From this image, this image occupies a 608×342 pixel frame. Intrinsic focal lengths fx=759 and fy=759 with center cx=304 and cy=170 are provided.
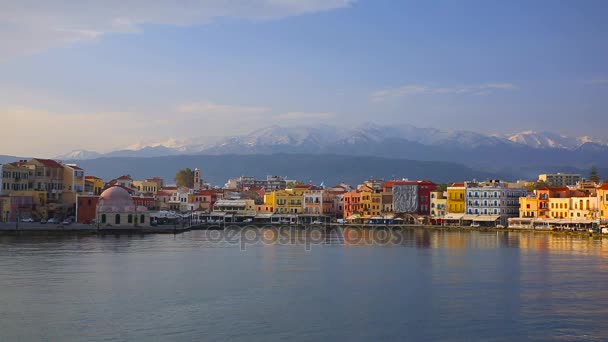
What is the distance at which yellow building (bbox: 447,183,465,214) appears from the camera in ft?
236

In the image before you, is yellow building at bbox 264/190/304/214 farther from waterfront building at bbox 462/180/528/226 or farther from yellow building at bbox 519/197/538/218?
yellow building at bbox 519/197/538/218

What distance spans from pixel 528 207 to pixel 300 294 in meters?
46.4

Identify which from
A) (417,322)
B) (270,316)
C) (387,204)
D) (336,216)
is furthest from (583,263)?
(336,216)

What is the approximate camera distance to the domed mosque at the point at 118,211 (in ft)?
199

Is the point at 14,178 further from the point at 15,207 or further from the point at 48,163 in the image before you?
the point at 48,163

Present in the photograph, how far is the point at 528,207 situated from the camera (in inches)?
2677

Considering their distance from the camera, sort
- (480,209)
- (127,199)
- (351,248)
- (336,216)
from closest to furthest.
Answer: (351,248)
(127,199)
(480,209)
(336,216)

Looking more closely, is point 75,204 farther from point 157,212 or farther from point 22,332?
point 22,332

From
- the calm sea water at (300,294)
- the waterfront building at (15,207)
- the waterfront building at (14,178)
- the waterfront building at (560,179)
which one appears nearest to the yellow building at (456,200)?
the calm sea water at (300,294)

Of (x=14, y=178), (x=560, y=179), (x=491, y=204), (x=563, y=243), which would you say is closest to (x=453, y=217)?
(x=491, y=204)

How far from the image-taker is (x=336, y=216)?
276 ft

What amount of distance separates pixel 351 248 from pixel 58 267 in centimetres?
1837

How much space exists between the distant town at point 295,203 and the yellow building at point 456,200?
0.09 metres

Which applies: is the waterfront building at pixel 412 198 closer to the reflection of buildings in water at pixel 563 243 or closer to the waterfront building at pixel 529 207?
the waterfront building at pixel 529 207
